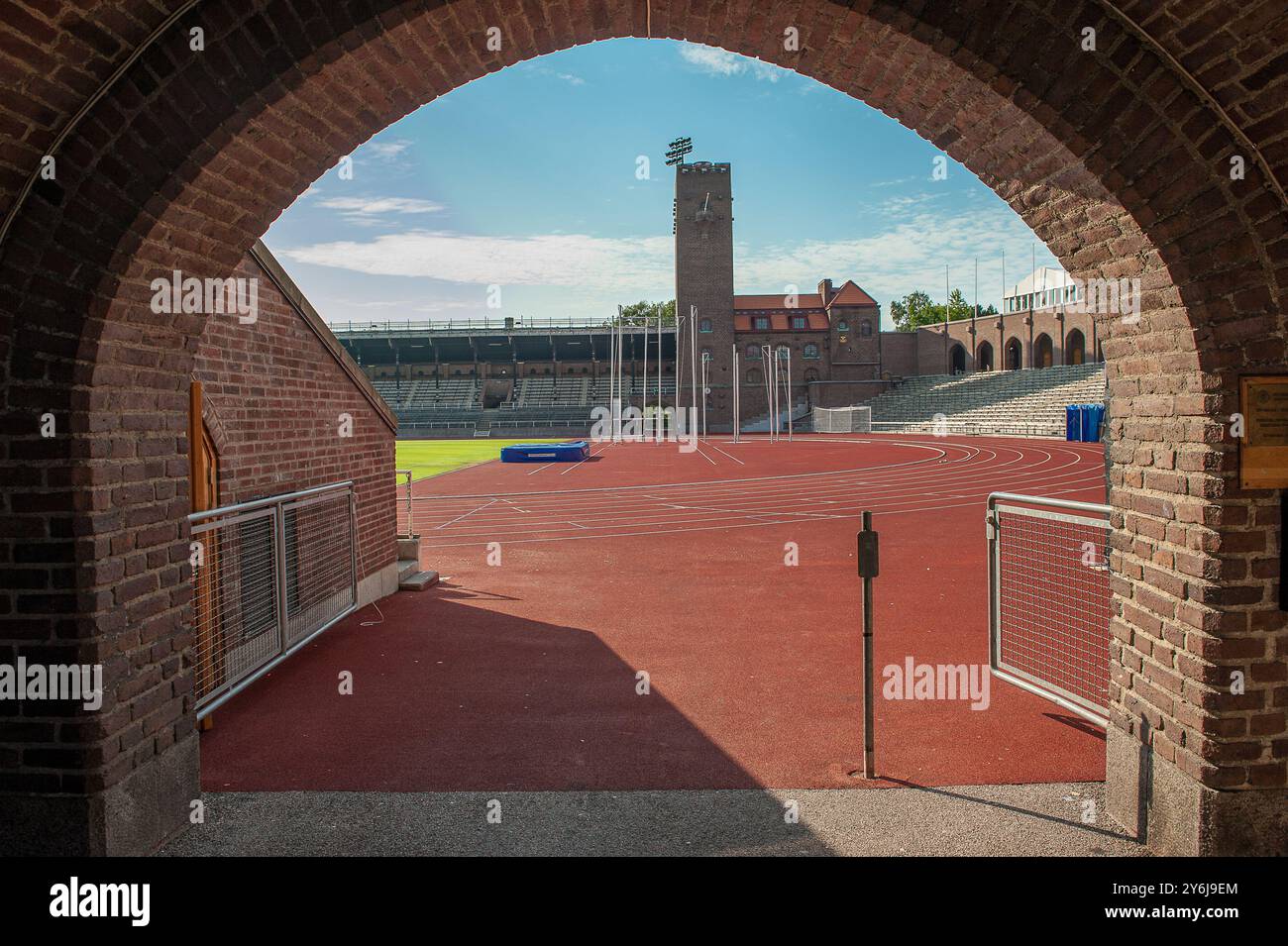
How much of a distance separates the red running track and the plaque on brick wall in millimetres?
2075

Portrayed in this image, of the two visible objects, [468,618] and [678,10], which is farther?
[468,618]

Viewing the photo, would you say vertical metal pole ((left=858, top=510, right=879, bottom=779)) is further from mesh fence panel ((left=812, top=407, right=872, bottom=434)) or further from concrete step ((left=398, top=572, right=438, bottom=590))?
mesh fence panel ((left=812, top=407, right=872, bottom=434))

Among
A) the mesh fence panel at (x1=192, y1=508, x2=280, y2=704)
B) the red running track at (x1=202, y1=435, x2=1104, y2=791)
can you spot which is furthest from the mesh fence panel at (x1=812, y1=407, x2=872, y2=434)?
the mesh fence panel at (x1=192, y1=508, x2=280, y2=704)

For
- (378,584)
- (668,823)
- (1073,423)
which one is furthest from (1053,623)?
(1073,423)

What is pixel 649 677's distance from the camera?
6520 millimetres

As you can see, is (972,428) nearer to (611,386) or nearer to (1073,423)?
(1073,423)

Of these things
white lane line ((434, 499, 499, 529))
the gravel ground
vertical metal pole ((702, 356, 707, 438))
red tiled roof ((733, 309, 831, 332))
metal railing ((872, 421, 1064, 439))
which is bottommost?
the gravel ground

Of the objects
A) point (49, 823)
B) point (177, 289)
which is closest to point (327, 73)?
point (177, 289)

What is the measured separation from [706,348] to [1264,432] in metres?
66.2

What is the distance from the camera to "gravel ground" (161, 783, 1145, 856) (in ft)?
12.6

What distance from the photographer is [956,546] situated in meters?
12.0

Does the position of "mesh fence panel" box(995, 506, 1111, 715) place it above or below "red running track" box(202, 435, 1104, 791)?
above

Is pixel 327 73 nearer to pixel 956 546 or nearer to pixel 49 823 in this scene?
pixel 49 823
